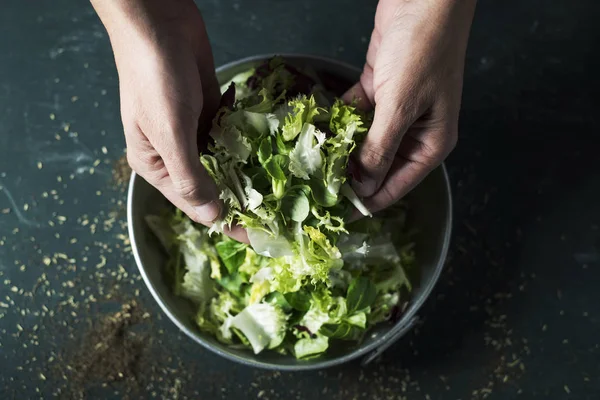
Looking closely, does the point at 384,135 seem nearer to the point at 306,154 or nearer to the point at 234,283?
the point at 306,154

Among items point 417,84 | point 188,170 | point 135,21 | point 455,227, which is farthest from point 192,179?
point 455,227

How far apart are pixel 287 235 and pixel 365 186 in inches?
6.4

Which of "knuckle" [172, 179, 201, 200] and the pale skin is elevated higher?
the pale skin

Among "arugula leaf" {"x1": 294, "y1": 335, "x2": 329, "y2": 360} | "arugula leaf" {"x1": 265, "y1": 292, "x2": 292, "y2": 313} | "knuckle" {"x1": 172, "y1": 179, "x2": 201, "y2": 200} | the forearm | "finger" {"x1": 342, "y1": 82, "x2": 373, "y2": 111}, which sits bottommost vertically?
"arugula leaf" {"x1": 294, "y1": 335, "x2": 329, "y2": 360}

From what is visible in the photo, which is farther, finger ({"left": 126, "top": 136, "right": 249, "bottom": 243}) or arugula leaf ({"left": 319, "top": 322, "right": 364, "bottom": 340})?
arugula leaf ({"left": 319, "top": 322, "right": 364, "bottom": 340})

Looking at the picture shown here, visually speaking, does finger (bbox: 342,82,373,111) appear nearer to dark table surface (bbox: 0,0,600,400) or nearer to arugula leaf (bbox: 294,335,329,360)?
dark table surface (bbox: 0,0,600,400)

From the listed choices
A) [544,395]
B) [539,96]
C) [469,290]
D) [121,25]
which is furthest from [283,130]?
[544,395]

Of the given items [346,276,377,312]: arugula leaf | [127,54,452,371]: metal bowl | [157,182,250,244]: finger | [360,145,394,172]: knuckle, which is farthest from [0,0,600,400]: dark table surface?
[360,145,394,172]: knuckle

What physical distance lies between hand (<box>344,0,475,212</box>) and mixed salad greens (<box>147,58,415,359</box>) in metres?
0.05

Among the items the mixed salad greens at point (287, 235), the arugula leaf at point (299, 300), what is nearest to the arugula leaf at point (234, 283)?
the mixed salad greens at point (287, 235)

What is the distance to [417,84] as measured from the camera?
0.92 m

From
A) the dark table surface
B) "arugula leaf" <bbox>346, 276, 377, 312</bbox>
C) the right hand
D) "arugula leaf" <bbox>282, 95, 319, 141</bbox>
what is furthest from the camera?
the dark table surface

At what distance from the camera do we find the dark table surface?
1364 millimetres

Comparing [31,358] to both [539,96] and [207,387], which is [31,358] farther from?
[539,96]
